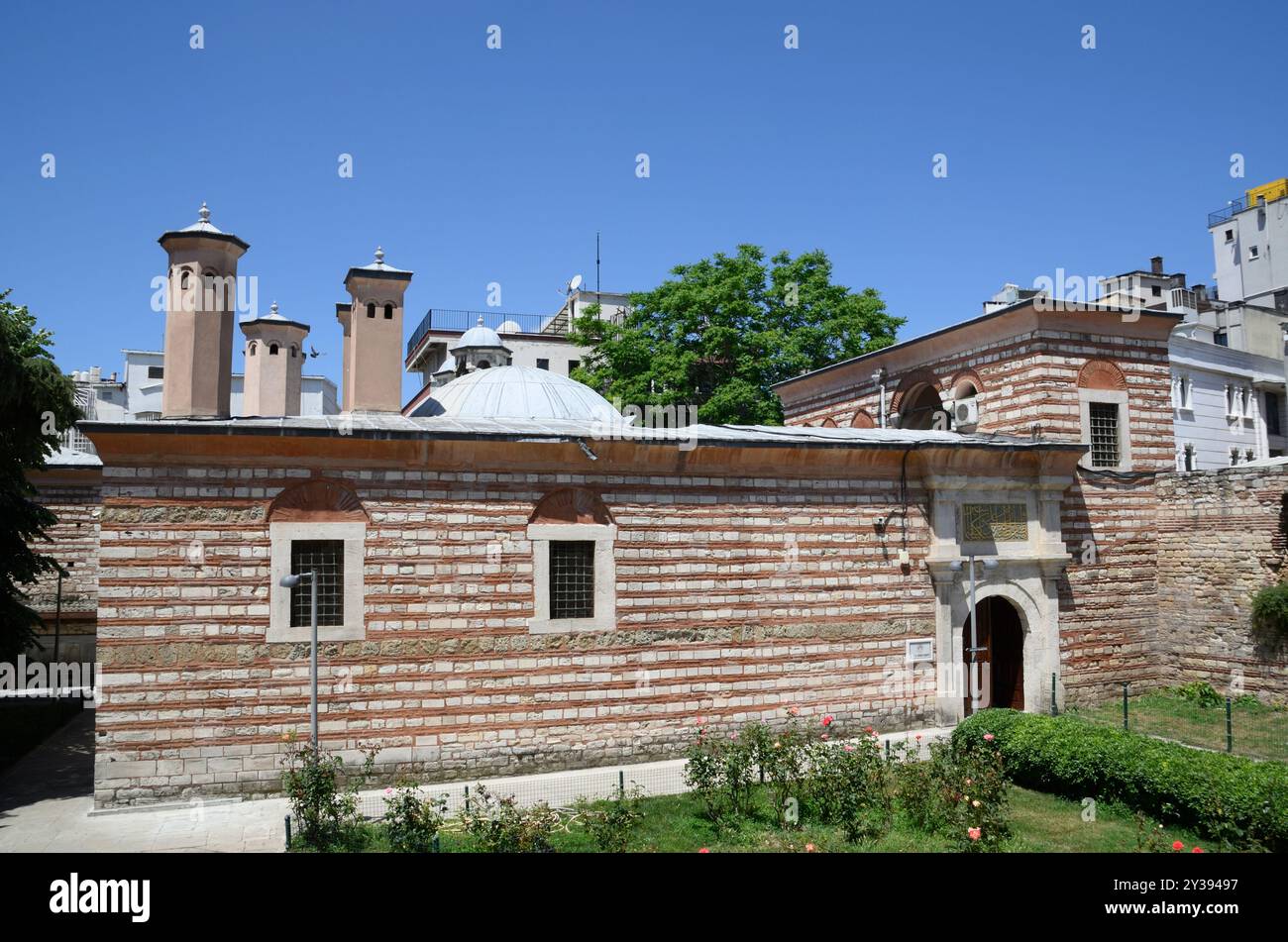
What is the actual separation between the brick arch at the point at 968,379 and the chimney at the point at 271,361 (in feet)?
44.5

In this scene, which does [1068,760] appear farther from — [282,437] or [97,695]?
[97,695]

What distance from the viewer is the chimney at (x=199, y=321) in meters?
13.7

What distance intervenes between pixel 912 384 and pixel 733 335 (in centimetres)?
1160

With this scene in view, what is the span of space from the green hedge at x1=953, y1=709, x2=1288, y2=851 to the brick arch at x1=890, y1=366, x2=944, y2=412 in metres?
8.59

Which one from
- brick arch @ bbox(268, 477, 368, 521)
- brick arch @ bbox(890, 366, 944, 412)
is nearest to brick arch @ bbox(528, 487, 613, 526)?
brick arch @ bbox(268, 477, 368, 521)

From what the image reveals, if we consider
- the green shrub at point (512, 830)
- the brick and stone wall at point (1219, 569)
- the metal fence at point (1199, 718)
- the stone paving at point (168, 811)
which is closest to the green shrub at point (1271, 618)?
the brick and stone wall at point (1219, 569)

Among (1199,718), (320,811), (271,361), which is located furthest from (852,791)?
(271,361)

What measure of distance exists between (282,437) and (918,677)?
10.2 metres

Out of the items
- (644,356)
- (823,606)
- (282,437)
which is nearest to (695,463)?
(823,606)

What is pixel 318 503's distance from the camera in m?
12.8

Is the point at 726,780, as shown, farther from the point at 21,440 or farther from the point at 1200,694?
the point at 21,440

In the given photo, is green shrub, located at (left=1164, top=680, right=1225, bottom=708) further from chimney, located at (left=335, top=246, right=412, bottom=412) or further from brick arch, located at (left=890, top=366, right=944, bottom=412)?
chimney, located at (left=335, top=246, right=412, bottom=412)

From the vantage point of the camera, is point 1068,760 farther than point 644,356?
No

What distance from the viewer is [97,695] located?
11.9 m
